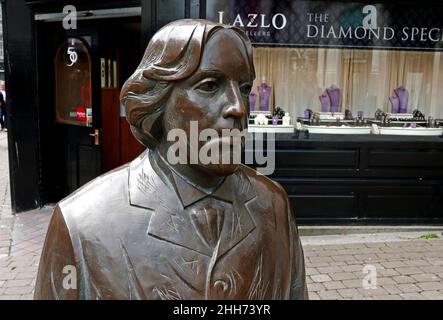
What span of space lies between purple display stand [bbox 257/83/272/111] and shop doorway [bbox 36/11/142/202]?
1.89m

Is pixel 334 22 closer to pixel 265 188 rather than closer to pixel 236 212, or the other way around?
pixel 265 188

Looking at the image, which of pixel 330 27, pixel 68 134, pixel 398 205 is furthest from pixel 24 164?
pixel 398 205

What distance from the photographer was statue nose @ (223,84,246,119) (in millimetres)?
1253

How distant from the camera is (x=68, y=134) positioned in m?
6.80

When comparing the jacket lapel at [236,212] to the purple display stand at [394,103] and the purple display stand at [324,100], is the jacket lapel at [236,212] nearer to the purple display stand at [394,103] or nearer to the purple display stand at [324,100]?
the purple display stand at [324,100]

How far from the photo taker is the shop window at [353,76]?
6508mm

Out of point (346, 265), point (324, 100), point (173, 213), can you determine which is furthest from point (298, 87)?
point (173, 213)

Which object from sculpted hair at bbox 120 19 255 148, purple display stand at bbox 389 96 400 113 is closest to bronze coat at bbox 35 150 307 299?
sculpted hair at bbox 120 19 255 148

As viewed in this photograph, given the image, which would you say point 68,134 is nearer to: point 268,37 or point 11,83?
point 11,83

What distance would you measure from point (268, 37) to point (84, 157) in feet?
9.81

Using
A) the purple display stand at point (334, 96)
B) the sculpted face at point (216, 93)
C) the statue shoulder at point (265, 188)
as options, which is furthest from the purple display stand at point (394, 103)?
the sculpted face at point (216, 93)

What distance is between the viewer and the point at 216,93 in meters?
1.28

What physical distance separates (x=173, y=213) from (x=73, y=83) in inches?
231

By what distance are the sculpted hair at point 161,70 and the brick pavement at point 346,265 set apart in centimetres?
331
